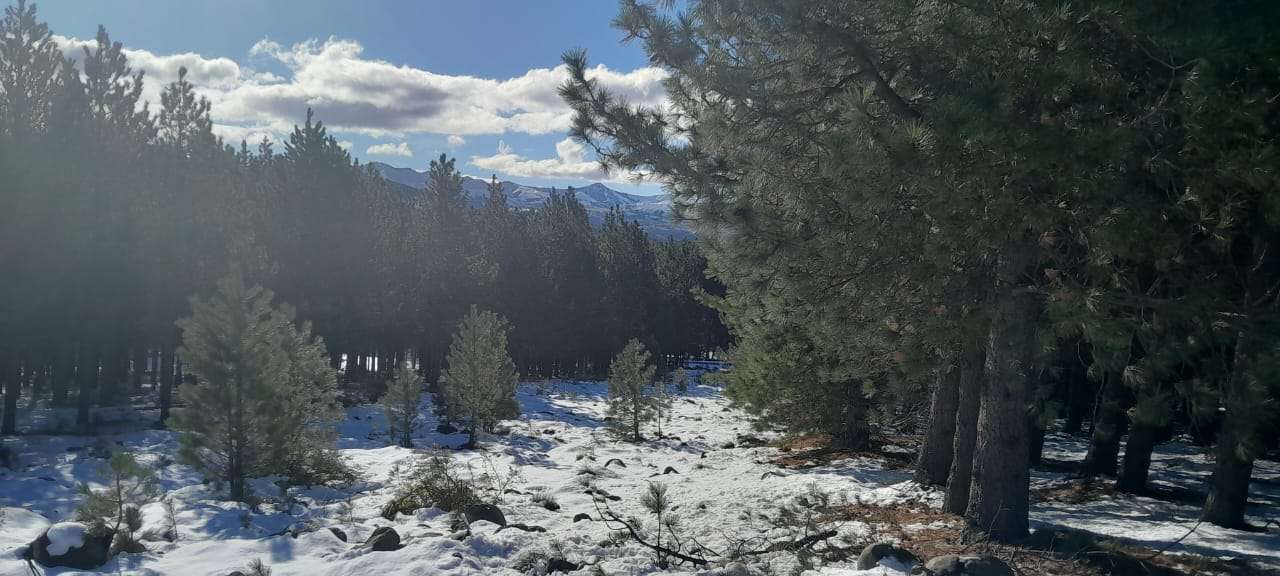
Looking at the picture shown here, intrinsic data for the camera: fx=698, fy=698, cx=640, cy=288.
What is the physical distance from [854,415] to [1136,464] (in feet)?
18.2

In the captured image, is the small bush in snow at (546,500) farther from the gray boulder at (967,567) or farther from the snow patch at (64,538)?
the gray boulder at (967,567)

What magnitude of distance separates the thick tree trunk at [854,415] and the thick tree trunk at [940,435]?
3.44 m

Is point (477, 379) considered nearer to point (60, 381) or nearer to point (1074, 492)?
point (1074, 492)

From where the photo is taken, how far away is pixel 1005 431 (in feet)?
22.3

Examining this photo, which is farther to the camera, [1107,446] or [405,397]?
[405,397]

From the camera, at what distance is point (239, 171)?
97.5ft

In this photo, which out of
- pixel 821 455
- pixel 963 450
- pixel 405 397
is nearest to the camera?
pixel 963 450

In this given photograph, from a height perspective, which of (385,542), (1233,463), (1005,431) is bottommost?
(385,542)

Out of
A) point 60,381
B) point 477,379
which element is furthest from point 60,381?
point 477,379

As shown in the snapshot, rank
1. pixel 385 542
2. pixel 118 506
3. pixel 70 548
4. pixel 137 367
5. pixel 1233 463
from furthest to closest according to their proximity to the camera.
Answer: pixel 137 367, pixel 118 506, pixel 385 542, pixel 1233 463, pixel 70 548

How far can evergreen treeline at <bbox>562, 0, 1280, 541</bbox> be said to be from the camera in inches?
206

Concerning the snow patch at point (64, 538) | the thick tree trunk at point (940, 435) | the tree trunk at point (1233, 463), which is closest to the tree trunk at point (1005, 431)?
the tree trunk at point (1233, 463)

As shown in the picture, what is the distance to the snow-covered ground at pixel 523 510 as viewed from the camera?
22.4 feet

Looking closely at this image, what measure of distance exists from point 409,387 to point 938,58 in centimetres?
1716
